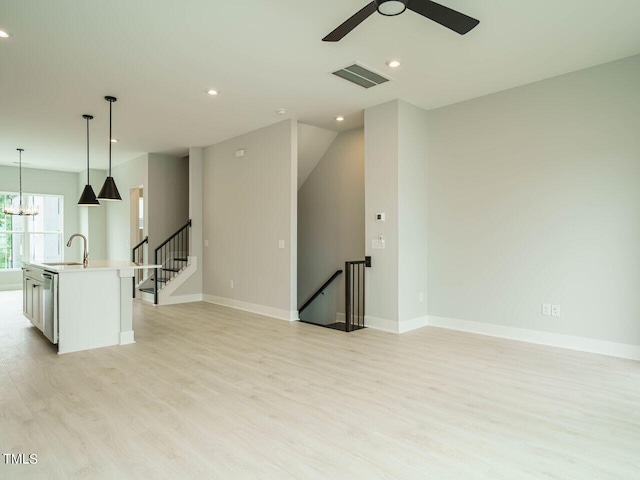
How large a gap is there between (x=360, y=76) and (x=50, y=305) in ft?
14.0

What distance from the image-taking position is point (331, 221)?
275 inches

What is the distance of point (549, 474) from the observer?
202 centimetres

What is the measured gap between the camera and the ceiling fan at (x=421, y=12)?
7.57 feet

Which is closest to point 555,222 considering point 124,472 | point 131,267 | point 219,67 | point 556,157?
point 556,157

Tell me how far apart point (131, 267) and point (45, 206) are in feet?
26.1

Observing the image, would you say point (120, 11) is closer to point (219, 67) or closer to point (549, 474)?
point (219, 67)

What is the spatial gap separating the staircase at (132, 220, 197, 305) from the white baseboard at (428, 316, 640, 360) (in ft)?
15.3

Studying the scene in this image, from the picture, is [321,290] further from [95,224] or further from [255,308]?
[95,224]

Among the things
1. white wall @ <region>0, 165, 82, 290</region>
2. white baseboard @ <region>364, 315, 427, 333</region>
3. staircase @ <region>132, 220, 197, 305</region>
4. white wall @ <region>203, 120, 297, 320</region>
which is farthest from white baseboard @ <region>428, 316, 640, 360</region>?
white wall @ <region>0, 165, 82, 290</region>

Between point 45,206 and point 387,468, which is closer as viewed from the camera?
point 387,468

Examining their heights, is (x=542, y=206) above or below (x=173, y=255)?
above

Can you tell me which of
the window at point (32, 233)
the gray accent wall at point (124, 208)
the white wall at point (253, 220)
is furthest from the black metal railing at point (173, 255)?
the window at point (32, 233)

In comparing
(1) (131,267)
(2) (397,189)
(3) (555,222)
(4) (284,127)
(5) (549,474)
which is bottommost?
(5) (549,474)

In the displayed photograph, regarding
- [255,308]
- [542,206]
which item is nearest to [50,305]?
[255,308]
